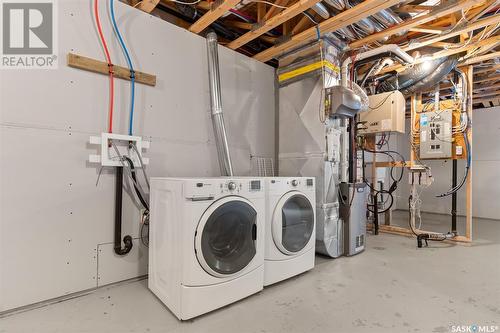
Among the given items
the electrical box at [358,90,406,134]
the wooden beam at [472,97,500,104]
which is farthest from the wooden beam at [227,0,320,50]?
the wooden beam at [472,97,500,104]

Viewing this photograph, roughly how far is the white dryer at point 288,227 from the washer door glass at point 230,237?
242 millimetres

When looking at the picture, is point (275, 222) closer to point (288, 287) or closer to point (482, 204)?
point (288, 287)

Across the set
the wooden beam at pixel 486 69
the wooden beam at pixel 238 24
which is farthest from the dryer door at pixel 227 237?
the wooden beam at pixel 486 69

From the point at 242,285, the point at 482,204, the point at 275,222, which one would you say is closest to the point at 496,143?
the point at 482,204

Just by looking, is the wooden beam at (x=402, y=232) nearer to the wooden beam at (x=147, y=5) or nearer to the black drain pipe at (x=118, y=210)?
the black drain pipe at (x=118, y=210)

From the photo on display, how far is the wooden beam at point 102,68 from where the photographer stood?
1.86 meters

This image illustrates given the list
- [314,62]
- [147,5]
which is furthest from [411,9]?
[147,5]

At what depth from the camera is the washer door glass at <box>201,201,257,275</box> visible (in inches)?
64.8

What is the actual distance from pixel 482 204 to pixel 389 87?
3.46 m

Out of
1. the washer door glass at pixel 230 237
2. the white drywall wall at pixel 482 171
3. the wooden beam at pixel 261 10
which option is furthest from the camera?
the white drywall wall at pixel 482 171

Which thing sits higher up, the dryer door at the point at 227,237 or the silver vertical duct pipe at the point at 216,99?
the silver vertical duct pipe at the point at 216,99

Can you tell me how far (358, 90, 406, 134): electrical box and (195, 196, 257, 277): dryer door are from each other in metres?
2.64

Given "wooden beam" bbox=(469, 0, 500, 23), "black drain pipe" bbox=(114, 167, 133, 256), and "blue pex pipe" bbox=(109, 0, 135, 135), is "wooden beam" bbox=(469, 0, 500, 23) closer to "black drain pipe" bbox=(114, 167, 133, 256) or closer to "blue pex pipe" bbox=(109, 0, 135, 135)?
"blue pex pipe" bbox=(109, 0, 135, 135)

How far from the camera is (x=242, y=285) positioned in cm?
179
